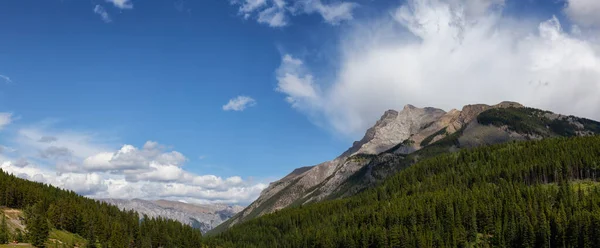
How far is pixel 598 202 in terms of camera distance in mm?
179000

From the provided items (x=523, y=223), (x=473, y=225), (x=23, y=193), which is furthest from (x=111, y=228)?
(x=523, y=223)

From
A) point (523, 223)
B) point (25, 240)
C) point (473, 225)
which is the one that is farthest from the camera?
point (473, 225)

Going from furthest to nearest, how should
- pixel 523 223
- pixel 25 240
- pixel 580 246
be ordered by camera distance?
pixel 523 223 < pixel 580 246 < pixel 25 240

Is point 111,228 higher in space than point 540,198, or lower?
lower

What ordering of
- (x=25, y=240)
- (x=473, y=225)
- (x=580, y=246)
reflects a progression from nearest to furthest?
1. (x=25, y=240)
2. (x=580, y=246)
3. (x=473, y=225)

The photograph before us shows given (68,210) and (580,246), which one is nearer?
(580,246)

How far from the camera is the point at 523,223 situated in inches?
6742

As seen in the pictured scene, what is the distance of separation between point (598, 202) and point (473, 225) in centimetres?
4765

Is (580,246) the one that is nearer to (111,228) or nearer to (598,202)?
(598,202)

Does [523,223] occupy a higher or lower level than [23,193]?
lower

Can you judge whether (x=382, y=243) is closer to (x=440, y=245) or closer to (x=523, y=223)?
(x=440, y=245)

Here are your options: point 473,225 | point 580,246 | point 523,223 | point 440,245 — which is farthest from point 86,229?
point 580,246

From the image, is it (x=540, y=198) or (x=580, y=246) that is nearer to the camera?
(x=580, y=246)

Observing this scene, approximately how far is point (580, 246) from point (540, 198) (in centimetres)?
3866
